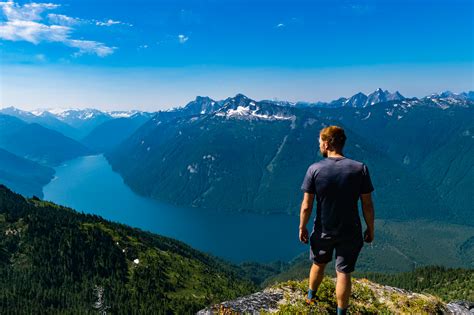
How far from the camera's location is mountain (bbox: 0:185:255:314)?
420 ft

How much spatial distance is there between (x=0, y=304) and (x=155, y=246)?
234 ft

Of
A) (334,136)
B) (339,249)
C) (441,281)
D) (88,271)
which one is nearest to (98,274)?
(88,271)

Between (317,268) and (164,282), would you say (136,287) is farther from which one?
(317,268)

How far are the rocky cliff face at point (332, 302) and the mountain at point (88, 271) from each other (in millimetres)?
119371

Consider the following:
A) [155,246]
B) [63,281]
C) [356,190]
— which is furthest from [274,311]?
[155,246]

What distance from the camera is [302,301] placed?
42.0ft

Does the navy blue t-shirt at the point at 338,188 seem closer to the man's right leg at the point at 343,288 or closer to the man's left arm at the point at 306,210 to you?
the man's left arm at the point at 306,210

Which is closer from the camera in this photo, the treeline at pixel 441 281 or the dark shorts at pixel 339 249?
the dark shorts at pixel 339 249

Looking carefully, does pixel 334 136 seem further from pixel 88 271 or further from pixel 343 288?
pixel 88 271

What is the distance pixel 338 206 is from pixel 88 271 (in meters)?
161

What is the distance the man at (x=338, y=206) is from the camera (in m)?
9.77

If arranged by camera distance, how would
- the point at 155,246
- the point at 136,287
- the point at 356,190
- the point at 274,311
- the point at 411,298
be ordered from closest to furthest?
the point at 356,190, the point at 274,311, the point at 411,298, the point at 136,287, the point at 155,246

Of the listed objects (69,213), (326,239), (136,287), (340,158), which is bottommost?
(136,287)

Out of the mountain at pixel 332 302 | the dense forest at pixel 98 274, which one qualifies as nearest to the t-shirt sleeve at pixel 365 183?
the mountain at pixel 332 302
